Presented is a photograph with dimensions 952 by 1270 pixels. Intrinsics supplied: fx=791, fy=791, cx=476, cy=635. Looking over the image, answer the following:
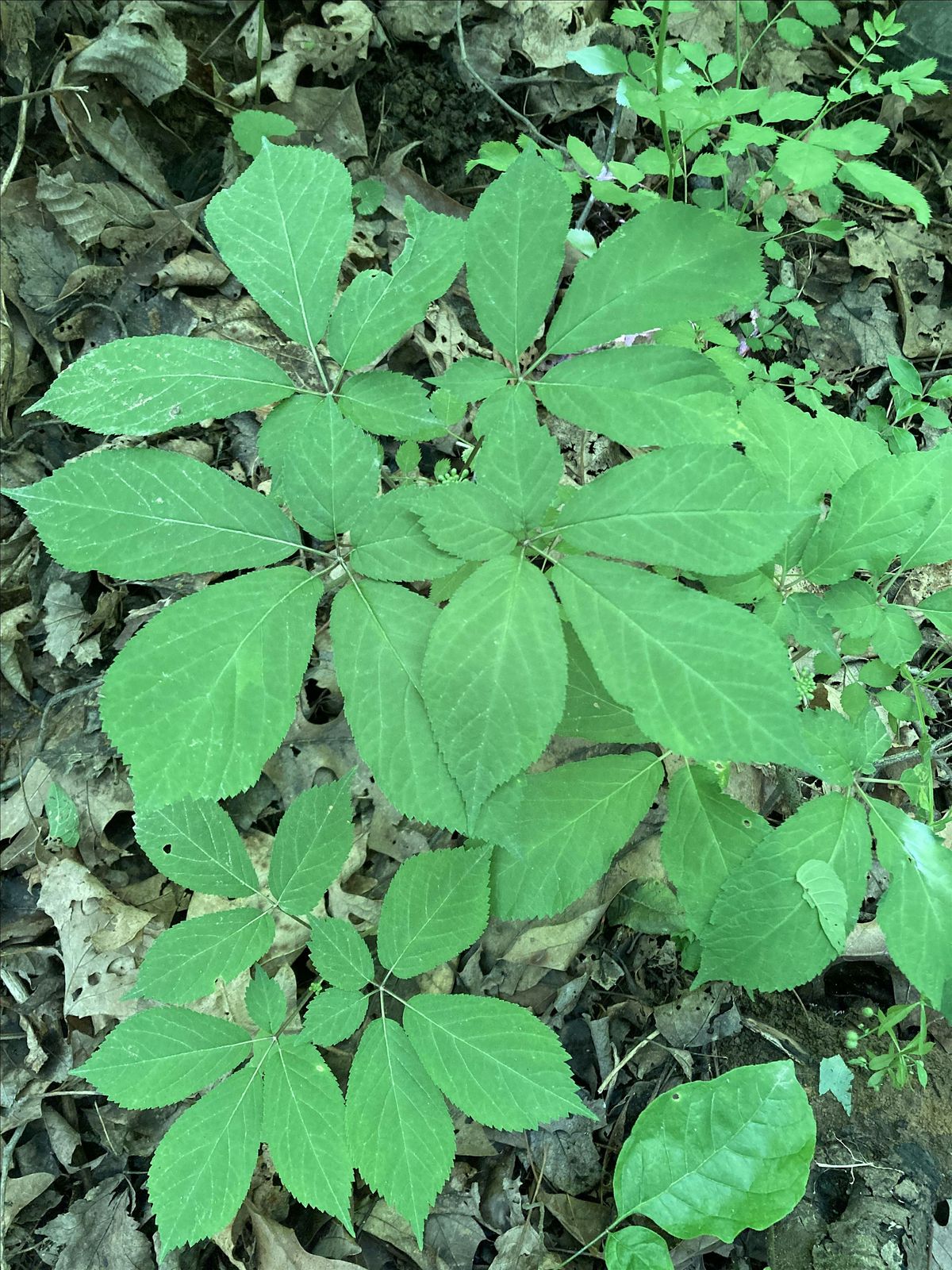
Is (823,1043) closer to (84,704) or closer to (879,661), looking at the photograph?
(879,661)

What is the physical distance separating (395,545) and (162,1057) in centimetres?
104

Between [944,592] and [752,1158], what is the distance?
3.79ft

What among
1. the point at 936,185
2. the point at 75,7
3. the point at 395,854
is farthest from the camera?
the point at 936,185

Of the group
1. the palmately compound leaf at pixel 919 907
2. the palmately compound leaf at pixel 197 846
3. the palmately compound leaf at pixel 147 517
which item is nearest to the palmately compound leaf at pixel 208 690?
the palmately compound leaf at pixel 147 517

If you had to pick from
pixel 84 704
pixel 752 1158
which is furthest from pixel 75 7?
Result: pixel 752 1158

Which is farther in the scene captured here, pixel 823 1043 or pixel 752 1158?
pixel 823 1043

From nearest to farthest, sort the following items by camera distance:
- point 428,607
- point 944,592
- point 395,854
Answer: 1. point 428,607
2. point 944,592
3. point 395,854

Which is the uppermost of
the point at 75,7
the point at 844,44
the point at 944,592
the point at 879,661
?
the point at 844,44

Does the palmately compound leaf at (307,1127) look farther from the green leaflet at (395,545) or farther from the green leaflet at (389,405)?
the green leaflet at (389,405)

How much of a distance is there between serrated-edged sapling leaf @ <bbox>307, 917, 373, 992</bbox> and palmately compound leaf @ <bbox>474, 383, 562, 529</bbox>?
0.85 metres

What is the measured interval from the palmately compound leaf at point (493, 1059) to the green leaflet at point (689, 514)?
0.88 m

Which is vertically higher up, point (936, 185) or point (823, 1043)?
Answer: point (936, 185)

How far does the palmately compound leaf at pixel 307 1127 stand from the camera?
52.9 inches

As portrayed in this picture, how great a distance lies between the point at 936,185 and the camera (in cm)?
301
